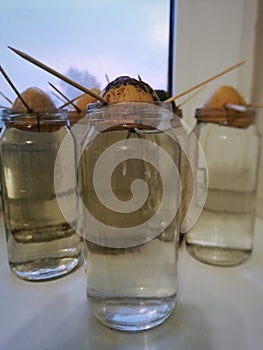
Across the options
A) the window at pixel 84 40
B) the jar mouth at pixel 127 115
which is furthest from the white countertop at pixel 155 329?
the window at pixel 84 40

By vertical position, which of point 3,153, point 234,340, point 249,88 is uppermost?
point 249,88

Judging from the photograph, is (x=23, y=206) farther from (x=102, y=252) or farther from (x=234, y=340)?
(x=234, y=340)

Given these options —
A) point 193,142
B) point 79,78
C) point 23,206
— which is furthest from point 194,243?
point 79,78

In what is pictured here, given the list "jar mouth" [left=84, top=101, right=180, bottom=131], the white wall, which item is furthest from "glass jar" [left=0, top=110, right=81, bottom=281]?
the white wall

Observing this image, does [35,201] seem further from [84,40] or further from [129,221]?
[84,40]

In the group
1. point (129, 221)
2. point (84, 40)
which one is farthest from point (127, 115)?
A: point (84, 40)

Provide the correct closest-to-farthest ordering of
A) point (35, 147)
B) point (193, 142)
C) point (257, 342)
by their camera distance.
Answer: point (257, 342) → point (35, 147) → point (193, 142)
